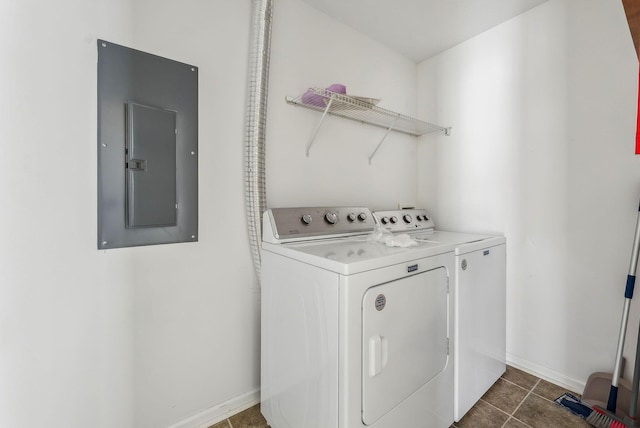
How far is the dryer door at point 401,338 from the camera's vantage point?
3.49 feet

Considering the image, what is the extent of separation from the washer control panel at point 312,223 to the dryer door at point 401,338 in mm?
553

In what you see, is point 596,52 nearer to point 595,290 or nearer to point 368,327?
point 595,290

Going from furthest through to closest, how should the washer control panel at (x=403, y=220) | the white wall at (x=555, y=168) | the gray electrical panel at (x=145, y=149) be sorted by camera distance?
1. the washer control panel at (x=403, y=220)
2. the white wall at (x=555, y=168)
3. the gray electrical panel at (x=145, y=149)

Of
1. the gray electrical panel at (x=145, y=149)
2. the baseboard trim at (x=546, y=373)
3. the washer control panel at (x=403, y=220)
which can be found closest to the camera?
the gray electrical panel at (x=145, y=149)

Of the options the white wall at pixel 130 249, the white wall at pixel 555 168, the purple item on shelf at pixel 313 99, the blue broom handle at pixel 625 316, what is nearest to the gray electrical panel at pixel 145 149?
the white wall at pixel 130 249

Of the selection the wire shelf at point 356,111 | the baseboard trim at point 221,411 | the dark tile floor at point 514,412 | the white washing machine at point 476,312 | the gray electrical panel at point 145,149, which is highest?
the wire shelf at point 356,111

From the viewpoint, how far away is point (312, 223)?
157 centimetres

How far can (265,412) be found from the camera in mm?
1462

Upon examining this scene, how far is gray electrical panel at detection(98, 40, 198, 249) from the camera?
3.85 ft

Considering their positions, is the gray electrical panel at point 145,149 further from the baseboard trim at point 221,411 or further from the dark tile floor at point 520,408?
the dark tile floor at point 520,408

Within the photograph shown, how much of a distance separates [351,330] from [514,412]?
4.53 ft

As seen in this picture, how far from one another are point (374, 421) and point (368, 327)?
1.37ft

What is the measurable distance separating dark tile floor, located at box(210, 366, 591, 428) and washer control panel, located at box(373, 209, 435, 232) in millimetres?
1189

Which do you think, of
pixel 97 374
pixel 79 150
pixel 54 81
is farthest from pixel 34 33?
pixel 97 374
